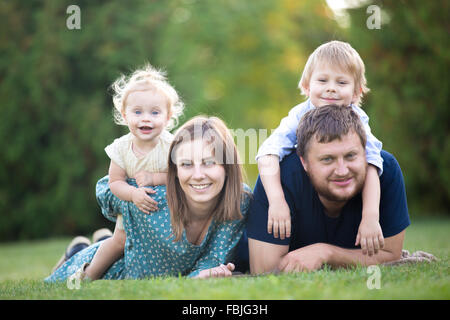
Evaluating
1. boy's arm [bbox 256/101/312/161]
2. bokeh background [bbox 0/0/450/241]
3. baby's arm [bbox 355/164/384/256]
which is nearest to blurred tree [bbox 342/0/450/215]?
bokeh background [bbox 0/0/450/241]

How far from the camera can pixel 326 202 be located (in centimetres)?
350

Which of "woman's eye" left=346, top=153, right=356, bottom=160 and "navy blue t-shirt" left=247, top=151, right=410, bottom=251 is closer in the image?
"woman's eye" left=346, top=153, right=356, bottom=160

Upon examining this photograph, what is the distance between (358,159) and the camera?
3.26 metres

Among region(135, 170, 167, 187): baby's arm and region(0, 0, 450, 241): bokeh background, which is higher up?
region(0, 0, 450, 241): bokeh background

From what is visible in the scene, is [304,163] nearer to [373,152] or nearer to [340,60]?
[373,152]

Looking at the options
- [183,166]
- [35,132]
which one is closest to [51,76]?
[35,132]

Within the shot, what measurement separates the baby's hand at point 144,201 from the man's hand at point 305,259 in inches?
38.4

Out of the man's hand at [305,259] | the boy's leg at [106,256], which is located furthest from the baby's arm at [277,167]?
the boy's leg at [106,256]

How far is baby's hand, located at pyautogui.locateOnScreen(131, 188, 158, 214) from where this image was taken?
3605 mm

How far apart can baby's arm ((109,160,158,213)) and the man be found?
732 millimetres

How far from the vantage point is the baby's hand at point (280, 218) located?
130 inches

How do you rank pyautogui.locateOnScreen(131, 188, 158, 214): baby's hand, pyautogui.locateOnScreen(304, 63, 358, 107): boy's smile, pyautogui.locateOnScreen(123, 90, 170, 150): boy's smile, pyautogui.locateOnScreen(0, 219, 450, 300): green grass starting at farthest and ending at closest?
pyautogui.locateOnScreen(123, 90, 170, 150): boy's smile → pyautogui.locateOnScreen(304, 63, 358, 107): boy's smile → pyautogui.locateOnScreen(131, 188, 158, 214): baby's hand → pyautogui.locateOnScreen(0, 219, 450, 300): green grass

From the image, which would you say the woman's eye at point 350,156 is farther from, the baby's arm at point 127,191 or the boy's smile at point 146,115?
the boy's smile at point 146,115

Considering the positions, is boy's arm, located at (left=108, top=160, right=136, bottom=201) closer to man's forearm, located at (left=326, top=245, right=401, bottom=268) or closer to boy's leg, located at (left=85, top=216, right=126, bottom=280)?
boy's leg, located at (left=85, top=216, right=126, bottom=280)
